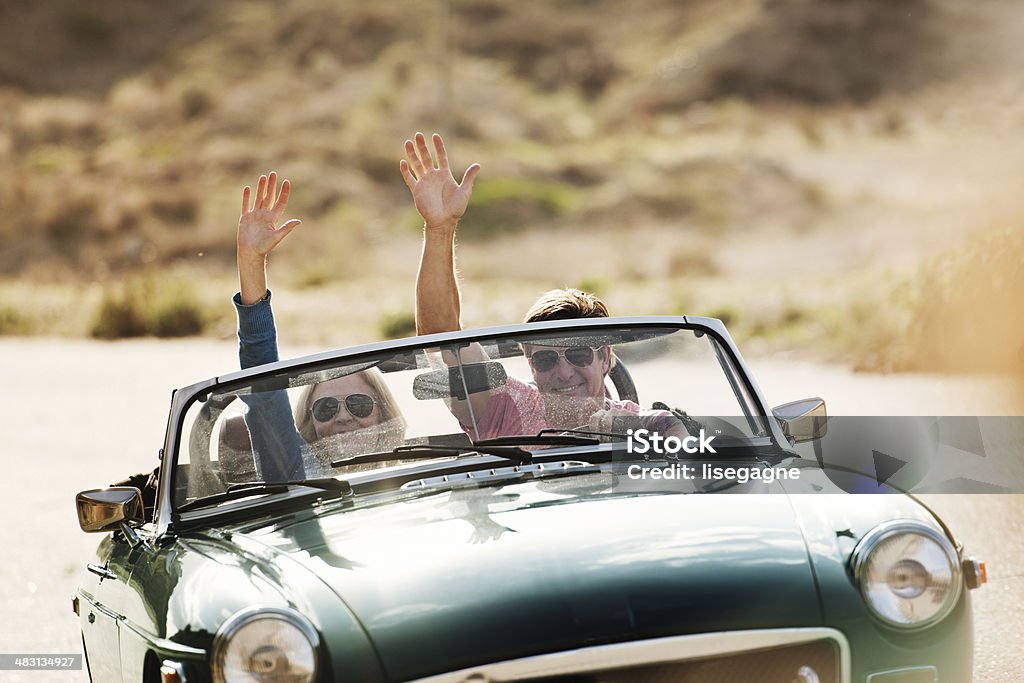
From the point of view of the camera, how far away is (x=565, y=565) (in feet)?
10.9

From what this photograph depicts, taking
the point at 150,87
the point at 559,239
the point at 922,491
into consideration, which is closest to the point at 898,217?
the point at 559,239

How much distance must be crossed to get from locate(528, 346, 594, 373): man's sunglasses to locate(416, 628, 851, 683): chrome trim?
1419 millimetres

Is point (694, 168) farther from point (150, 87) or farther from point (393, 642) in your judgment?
point (393, 642)

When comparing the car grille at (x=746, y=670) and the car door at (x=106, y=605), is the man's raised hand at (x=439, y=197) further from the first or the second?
the car grille at (x=746, y=670)

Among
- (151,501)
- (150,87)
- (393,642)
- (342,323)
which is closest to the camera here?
(393,642)

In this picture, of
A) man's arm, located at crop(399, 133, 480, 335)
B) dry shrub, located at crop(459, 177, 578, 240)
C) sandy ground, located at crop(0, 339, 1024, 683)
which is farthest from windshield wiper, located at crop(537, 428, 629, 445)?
dry shrub, located at crop(459, 177, 578, 240)

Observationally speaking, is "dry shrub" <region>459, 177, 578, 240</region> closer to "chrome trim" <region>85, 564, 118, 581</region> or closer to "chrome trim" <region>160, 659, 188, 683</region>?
"chrome trim" <region>85, 564, 118, 581</region>

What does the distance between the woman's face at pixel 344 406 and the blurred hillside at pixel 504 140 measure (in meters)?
22.8

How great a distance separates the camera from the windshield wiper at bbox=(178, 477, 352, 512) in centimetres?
400

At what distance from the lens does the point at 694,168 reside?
62750mm

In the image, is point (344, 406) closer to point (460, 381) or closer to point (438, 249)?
point (460, 381)

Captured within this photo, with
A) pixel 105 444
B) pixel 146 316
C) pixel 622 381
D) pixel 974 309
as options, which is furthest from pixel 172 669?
pixel 146 316

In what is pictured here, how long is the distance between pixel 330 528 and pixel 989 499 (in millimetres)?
6748

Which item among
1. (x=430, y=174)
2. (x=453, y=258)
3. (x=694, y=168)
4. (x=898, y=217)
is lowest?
(x=453, y=258)
